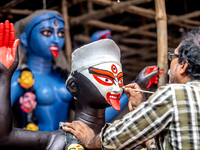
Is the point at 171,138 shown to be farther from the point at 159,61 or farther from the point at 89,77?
the point at 159,61

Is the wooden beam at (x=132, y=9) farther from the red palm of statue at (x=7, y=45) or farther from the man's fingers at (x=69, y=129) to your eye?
the man's fingers at (x=69, y=129)

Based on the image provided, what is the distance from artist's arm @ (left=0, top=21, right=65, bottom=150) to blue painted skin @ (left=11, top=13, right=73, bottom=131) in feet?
2.56

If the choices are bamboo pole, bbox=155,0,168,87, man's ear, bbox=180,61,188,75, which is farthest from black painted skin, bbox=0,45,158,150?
bamboo pole, bbox=155,0,168,87

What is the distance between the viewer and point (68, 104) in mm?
2238

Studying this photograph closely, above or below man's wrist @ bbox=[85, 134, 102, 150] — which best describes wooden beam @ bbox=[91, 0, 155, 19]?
above

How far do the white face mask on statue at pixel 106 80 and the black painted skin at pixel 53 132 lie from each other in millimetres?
30

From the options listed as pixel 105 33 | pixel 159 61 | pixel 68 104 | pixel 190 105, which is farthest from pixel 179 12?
pixel 190 105

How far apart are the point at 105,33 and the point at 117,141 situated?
1464 mm

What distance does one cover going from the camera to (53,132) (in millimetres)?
1395

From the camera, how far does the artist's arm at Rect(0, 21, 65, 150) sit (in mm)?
→ 1203

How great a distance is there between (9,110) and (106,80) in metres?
0.54

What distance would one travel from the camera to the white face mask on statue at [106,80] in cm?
137

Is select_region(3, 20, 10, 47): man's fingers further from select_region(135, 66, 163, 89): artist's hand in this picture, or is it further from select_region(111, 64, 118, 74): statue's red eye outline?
select_region(135, 66, 163, 89): artist's hand

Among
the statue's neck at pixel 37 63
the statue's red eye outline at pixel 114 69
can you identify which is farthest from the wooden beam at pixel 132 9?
the statue's red eye outline at pixel 114 69
